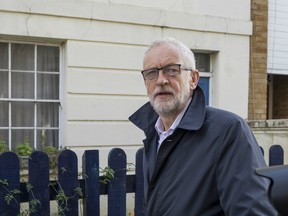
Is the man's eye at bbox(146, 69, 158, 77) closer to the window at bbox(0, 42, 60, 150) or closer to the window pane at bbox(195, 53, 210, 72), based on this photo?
the window at bbox(0, 42, 60, 150)

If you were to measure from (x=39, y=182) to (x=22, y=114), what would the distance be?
275 centimetres

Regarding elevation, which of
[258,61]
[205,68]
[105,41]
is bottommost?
[205,68]

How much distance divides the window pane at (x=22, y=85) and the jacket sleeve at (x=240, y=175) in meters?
4.58

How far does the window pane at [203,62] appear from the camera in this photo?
7196 mm

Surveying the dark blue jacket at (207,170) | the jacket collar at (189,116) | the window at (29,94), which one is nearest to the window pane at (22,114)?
the window at (29,94)

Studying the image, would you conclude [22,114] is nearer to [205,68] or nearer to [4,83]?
[4,83]

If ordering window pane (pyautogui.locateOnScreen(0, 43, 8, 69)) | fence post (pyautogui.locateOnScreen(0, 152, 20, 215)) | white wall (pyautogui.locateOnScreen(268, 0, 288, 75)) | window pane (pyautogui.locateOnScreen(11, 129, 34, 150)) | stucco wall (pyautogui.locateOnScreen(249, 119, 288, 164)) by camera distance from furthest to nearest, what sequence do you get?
white wall (pyautogui.locateOnScreen(268, 0, 288, 75)) < window pane (pyautogui.locateOnScreen(11, 129, 34, 150)) < window pane (pyautogui.locateOnScreen(0, 43, 8, 69)) < stucco wall (pyautogui.locateOnScreen(249, 119, 288, 164)) < fence post (pyautogui.locateOnScreen(0, 152, 20, 215))

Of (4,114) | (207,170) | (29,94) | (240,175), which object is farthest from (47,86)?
(240,175)

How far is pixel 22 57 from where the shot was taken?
235 inches

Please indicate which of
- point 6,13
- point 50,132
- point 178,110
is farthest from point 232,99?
point 178,110

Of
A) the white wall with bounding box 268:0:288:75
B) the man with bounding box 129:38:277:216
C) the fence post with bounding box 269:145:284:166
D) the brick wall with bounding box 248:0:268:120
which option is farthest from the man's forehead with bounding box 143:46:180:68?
the white wall with bounding box 268:0:288:75

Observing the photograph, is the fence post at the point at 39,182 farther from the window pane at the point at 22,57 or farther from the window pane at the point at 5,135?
the window pane at the point at 22,57

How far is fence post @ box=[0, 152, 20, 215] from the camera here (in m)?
3.30

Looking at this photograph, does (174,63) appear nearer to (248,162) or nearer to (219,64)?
(248,162)
